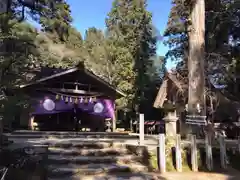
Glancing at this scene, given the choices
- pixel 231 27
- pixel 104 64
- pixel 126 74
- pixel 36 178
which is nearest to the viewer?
pixel 36 178

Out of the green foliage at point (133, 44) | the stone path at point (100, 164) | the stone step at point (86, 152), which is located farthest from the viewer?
the green foliage at point (133, 44)

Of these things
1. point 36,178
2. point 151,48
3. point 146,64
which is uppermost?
point 151,48

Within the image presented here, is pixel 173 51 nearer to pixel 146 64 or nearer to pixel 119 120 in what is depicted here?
pixel 146 64

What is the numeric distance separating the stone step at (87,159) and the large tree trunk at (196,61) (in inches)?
99.4

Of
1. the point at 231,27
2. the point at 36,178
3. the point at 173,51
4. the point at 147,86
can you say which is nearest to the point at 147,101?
the point at 147,86

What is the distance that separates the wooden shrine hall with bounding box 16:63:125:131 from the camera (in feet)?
46.0

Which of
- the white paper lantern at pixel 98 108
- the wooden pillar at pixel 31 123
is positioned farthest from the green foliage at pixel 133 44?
the wooden pillar at pixel 31 123

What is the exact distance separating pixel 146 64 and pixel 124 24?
403cm

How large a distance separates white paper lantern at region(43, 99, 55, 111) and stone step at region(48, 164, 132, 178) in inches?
324

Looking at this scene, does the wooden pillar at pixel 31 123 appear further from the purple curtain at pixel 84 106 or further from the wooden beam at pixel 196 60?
the wooden beam at pixel 196 60

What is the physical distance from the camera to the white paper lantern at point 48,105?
13954 millimetres

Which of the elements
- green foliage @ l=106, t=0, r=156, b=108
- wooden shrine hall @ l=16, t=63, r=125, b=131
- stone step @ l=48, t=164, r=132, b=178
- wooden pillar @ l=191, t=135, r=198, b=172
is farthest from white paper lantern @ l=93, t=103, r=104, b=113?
wooden pillar @ l=191, t=135, r=198, b=172

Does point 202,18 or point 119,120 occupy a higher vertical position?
point 202,18

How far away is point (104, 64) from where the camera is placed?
2539cm
